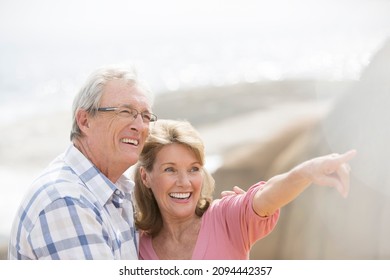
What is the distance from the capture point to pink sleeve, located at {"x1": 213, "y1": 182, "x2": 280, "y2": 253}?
50.9 inches

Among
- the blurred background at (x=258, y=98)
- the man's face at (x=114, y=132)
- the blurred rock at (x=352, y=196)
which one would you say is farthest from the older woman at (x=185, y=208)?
the blurred rock at (x=352, y=196)

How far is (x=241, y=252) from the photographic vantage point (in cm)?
139

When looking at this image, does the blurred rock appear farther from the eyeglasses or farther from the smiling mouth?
the eyeglasses

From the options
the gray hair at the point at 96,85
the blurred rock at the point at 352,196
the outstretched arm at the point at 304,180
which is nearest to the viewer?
the outstretched arm at the point at 304,180

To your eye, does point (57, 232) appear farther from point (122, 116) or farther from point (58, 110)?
point (58, 110)

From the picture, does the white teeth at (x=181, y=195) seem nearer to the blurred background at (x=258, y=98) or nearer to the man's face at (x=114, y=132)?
the man's face at (x=114, y=132)

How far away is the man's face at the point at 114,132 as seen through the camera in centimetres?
129

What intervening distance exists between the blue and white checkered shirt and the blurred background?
291 mm

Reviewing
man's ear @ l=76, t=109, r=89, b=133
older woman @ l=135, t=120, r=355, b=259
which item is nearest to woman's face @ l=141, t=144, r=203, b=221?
older woman @ l=135, t=120, r=355, b=259

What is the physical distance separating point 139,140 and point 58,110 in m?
4.03

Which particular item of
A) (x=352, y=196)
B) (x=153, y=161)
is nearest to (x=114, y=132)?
(x=153, y=161)

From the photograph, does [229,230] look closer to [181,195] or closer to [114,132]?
[181,195]

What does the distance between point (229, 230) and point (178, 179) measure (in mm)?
168

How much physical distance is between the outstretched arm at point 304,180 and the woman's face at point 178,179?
186 millimetres
